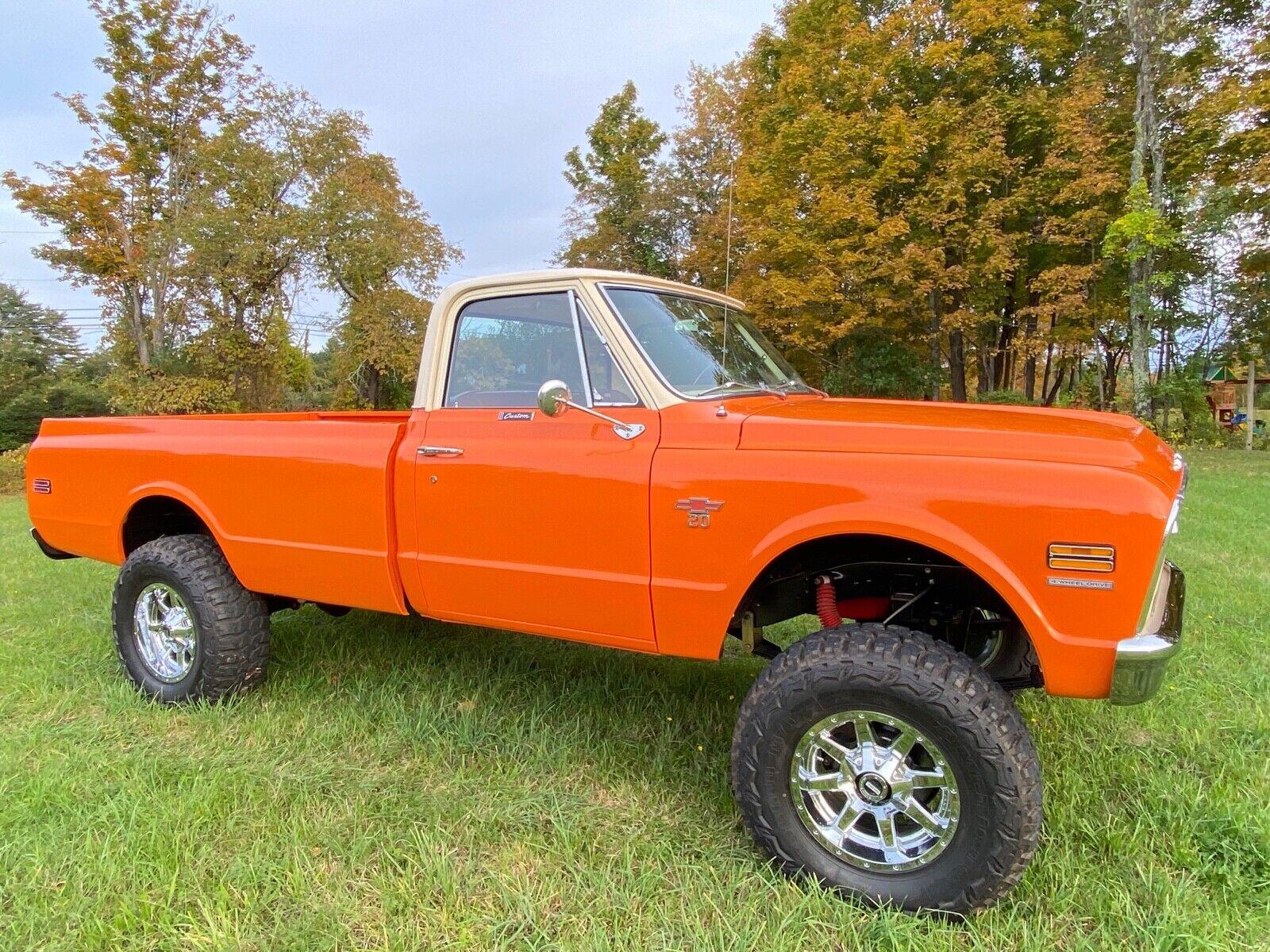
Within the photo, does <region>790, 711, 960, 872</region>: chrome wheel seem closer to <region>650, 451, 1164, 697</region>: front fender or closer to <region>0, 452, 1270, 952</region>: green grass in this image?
<region>0, 452, 1270, 952</region>: green grass

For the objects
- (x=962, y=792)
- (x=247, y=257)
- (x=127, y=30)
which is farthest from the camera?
(x=127, y=30)

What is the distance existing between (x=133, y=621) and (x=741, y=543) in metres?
3.28

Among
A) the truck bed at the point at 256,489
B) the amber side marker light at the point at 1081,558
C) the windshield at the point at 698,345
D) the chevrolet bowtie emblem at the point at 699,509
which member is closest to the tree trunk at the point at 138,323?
the truck bed at the point at 256,489

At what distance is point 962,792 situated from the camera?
2166 mm

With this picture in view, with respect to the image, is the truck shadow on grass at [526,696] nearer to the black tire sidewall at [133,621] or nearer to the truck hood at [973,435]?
the black tire sidewall at [133,621]

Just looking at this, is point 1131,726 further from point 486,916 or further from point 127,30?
point 127,30

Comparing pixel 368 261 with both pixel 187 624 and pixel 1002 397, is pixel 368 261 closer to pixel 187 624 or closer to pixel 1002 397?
pixel 1002 397

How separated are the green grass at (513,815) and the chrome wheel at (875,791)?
19cm

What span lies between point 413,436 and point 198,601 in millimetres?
1429

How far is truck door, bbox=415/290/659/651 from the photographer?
2.69 metres

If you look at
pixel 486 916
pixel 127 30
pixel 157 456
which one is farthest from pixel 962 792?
pixel 127 30

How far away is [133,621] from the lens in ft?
12.6

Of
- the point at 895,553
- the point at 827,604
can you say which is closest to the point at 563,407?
the point at 827,604

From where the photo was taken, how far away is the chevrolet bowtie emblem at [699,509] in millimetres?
2512
